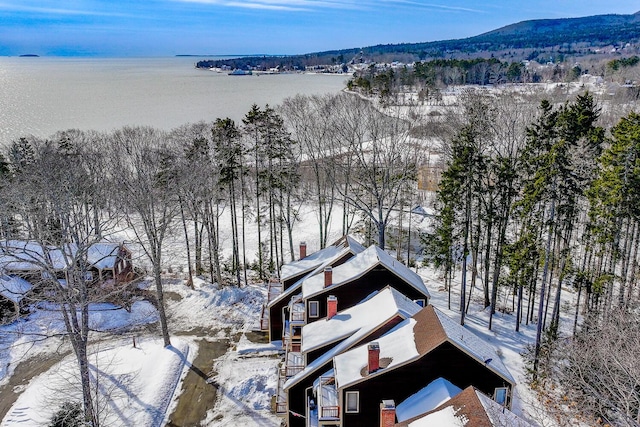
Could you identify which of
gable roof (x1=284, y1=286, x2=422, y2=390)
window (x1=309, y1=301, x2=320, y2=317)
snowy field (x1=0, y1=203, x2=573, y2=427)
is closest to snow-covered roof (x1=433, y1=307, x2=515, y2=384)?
snowy field (x1=0, y1=203, x2=573, y2=427)

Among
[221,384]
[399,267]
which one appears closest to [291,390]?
[221,384]

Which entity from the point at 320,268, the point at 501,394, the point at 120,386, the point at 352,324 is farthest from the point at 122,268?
the point at 501,394

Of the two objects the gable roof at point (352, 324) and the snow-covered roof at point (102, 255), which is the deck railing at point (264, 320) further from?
the snow-covered roof at point (102, 255)

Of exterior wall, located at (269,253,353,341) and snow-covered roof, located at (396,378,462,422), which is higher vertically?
snow-covered roof, located at (396,378,462,422)

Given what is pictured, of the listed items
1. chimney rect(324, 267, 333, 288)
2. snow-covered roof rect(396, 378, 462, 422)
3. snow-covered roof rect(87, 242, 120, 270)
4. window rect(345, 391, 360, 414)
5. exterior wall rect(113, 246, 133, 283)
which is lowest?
exterior wall rect(113, 246, 133, 283)

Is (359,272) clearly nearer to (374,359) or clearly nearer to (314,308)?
(314,308)

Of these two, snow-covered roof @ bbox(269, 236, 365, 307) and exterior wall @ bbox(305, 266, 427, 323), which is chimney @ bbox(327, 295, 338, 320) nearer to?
exterior wall @ bbox(305, 266, 427, 323)
